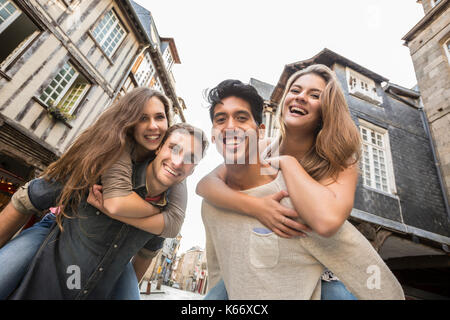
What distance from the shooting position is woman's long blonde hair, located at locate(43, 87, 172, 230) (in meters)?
1.37

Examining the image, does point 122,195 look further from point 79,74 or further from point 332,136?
point 79,74

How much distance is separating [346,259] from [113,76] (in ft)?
36.3

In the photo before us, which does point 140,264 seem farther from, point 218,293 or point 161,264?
point 161,264

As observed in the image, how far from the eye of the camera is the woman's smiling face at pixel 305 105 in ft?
4.42

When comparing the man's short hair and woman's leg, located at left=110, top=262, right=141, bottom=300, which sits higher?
the man's short hair

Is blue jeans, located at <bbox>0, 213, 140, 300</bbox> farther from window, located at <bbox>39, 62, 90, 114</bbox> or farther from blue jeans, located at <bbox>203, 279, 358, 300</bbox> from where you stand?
window, located at <bbox>39, 62, 90, 114</bbox>

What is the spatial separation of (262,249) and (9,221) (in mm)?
1742

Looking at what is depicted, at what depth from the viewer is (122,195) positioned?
126 cm

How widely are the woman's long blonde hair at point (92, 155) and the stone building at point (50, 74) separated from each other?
653cm

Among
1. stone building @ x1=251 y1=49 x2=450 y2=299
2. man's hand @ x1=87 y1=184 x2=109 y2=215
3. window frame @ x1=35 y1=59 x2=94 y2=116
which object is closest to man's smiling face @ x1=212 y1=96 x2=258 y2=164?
man's hand @ x1=87 y1=184 x2=109 y2=215

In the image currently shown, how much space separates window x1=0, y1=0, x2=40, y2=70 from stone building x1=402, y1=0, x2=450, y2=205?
574 inches

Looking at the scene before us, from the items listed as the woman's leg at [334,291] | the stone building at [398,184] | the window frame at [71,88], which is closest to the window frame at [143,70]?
the window frame at [71,88]

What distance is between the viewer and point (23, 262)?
1.31 meters

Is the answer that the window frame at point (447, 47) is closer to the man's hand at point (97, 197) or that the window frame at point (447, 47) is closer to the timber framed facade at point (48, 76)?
the man's hand at point (97, 197)
